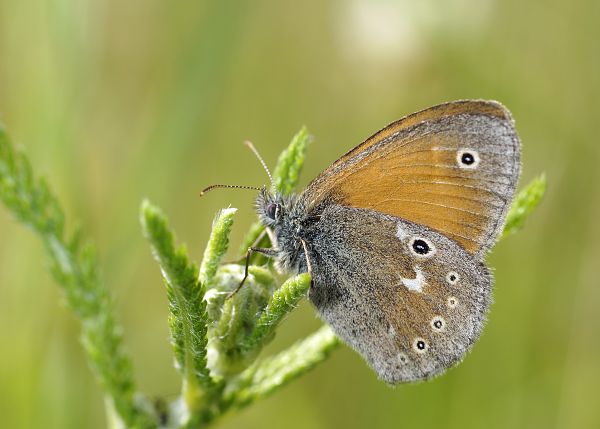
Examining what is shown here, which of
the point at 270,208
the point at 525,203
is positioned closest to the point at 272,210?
the point at 270,208

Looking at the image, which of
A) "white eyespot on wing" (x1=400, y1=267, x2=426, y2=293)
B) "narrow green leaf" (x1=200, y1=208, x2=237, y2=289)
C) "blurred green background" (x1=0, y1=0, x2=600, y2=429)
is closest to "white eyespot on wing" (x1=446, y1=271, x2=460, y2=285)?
"white eyespot on wing" (x1=400, y1=267, x2=426, y2=293)

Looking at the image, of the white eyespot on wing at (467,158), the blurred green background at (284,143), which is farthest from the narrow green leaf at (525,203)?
the blurred green background at (284,143)

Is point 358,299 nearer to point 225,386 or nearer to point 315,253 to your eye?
point 315,253

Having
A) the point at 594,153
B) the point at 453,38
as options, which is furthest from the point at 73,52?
the point at 594,153

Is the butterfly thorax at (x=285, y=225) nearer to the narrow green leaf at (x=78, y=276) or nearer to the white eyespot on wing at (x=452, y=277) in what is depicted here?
the white eyespot on wing at (x=452, y=277)

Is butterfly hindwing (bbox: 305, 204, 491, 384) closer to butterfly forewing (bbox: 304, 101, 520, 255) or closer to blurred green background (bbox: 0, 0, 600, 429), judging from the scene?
butterfly forewing (bbox: 304, 101, 520, 255)

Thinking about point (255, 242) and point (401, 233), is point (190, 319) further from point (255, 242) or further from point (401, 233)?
point (401, 233)

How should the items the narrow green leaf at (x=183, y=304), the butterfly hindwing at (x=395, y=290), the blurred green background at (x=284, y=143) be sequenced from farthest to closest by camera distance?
1. the blurred green background at (x=284, y=143)
2. the butterfly hindwing at (x=395, y=290)
3. the narrow green leaf at (x=183, y=304)
